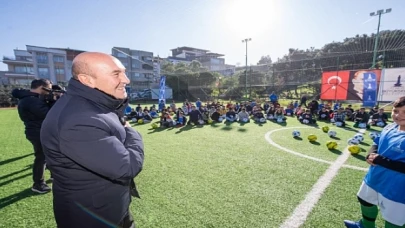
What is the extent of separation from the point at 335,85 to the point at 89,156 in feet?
67.8

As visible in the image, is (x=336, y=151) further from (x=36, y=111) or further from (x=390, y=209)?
(x=36, y=111)

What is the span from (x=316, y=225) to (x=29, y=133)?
16.3ft

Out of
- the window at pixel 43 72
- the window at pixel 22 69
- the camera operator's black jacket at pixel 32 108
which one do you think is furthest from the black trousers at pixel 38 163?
the window at pixel 22 69

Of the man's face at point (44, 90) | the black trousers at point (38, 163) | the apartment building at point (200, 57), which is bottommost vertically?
the black trousers at point (38, 163)

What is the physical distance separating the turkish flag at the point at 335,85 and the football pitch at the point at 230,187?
496 inches

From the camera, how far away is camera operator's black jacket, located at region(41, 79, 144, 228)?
1.18 metres

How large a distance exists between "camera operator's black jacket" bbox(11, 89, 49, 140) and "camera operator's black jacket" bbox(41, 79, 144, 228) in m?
2.81

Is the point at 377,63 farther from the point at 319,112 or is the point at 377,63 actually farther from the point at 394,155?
the point at 394,155

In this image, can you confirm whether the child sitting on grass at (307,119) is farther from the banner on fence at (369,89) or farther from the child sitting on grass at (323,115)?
the banner on fence at (369,89)

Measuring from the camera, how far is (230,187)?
3928 millimetres

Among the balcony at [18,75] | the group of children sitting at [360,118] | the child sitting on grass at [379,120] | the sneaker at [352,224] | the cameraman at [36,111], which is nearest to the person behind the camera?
the sneaker at [352,224]

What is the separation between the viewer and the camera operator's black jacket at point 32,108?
11.7ft

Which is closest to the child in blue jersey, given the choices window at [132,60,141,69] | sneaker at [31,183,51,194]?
sneaker at [31,183,51,194]

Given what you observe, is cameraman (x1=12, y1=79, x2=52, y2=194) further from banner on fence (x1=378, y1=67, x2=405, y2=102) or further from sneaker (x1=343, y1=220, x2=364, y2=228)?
banner on fence (x1=378, y1=67, x2=405, y2=102)
